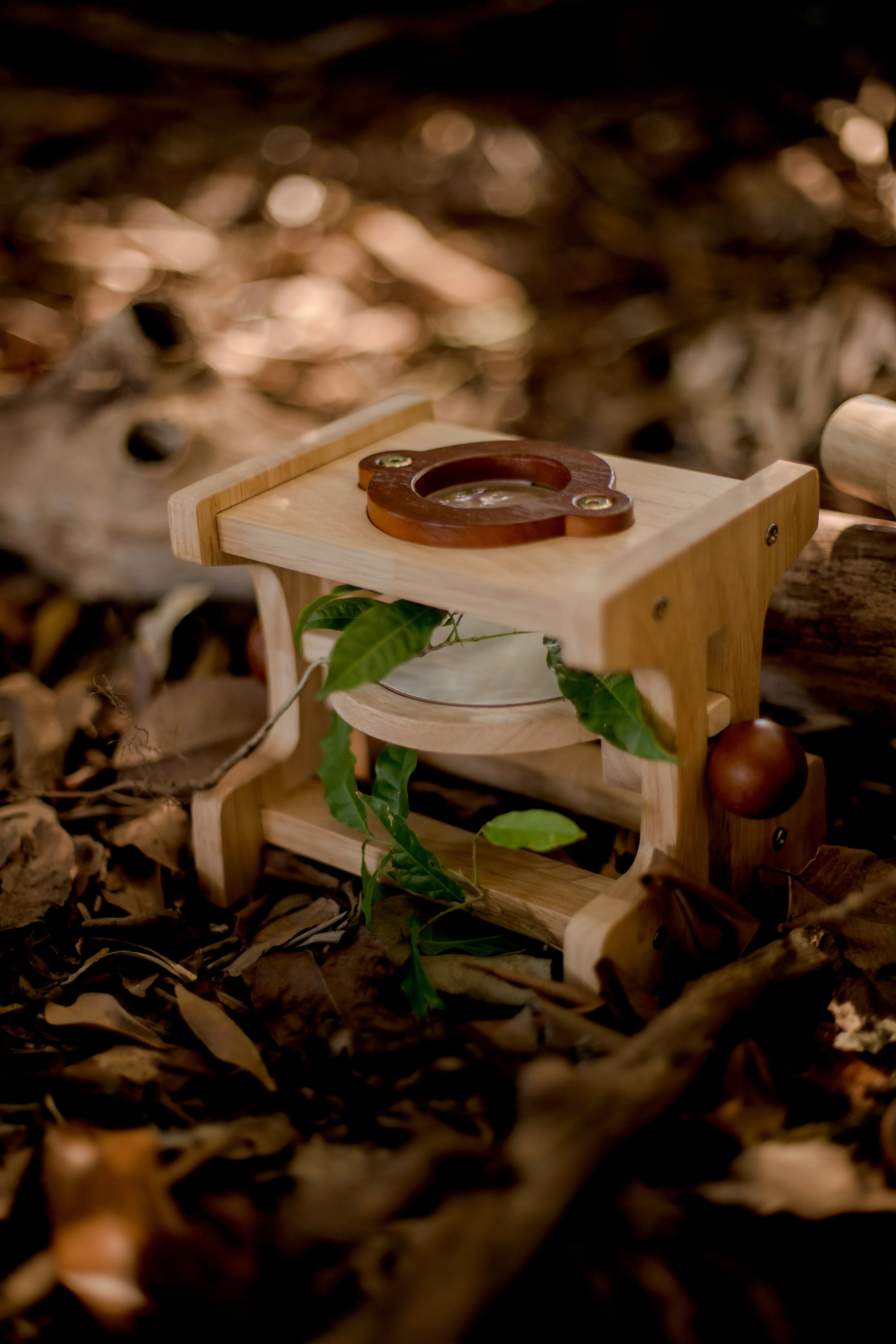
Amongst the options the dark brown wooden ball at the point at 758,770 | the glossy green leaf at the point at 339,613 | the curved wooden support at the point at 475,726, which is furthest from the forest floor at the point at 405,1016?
the glossy green leaf at the point at 339,613

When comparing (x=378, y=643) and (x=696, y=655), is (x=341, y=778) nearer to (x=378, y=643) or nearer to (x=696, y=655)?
(x=378, y=643)

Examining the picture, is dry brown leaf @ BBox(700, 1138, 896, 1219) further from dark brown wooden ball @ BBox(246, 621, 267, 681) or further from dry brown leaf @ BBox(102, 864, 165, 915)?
dark brown wooden ball @ BBox(246, 621, 267, 681)

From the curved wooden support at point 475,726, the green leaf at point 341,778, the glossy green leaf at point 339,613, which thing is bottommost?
the green leaf at point 341,778

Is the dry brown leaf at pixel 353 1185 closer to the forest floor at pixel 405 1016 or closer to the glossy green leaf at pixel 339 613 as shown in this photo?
the forest floor at pixel 405 1016

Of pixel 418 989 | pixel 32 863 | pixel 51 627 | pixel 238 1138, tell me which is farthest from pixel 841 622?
pixel 51 627

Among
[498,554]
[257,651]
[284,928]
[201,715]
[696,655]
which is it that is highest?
[498,554]

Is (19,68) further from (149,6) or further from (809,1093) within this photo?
(809,1093)

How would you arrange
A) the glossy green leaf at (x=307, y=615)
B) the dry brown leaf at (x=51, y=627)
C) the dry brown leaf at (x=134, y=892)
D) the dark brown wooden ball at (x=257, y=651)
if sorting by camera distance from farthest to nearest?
the dry brown leaf at (x=51, y=627), the dark brown wooden ball at (x=257, y=651), the dry brown leaf at (x=134, y=892), the glossy green leaf at (x=307, y=615)
